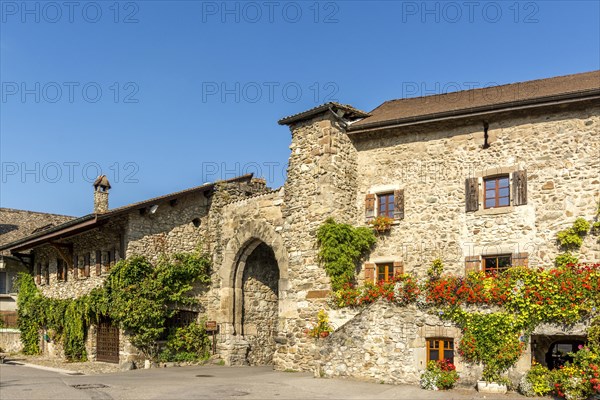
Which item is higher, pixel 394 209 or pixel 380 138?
pixel 380 138

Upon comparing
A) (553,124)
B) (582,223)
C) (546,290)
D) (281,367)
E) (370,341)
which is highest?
(553,124)

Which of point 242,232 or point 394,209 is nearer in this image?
point 394,209

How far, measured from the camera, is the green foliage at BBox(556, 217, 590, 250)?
1656 cm

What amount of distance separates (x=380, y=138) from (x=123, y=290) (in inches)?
395

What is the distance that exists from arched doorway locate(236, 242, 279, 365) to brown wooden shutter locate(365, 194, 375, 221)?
5214 millimetres

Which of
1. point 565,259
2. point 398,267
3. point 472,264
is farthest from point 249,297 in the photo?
point 565,259

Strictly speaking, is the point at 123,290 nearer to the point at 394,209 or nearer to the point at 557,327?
the point at 394,209

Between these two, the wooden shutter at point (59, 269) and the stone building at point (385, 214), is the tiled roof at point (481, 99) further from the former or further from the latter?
the wooden shutter at point (59, 269)

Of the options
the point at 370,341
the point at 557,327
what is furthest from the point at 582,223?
the point at 370,341

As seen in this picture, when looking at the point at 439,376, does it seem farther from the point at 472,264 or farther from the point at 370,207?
the point at 370,207

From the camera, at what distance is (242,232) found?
23.6 metres

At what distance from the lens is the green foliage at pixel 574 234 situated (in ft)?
54.3

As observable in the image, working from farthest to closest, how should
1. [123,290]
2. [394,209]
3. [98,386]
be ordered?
[123,290] < [394,209] < [98,386]

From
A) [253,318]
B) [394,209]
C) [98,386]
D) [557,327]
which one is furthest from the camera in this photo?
[253,318]
